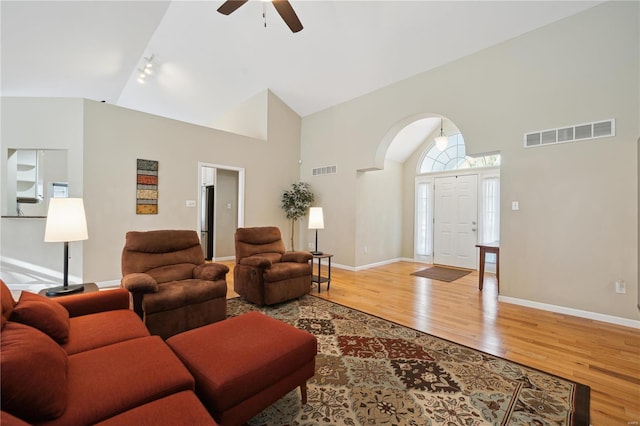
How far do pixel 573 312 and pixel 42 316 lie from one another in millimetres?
4880

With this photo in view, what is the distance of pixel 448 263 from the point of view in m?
6.29

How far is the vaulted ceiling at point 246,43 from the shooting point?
11.2 feet

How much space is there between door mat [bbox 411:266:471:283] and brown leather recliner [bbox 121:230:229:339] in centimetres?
387

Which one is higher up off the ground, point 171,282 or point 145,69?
point 145,69

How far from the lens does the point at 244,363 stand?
4.73ft

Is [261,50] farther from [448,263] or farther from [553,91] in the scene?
[448,263]

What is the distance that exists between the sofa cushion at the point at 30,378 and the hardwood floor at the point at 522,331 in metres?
2.70

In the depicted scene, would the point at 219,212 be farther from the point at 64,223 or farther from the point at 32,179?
the point at 64,223

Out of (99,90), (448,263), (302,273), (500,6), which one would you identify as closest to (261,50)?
(99,90)

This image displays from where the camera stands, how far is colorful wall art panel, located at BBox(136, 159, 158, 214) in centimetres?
466

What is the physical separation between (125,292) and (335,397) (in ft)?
5.94

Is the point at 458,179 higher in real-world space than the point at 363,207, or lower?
higher

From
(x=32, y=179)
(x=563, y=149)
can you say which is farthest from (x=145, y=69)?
(x=563, y=149)

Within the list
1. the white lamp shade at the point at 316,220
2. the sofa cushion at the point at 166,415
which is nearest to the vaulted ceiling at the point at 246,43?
the white lamp shade at the point at 316,220
